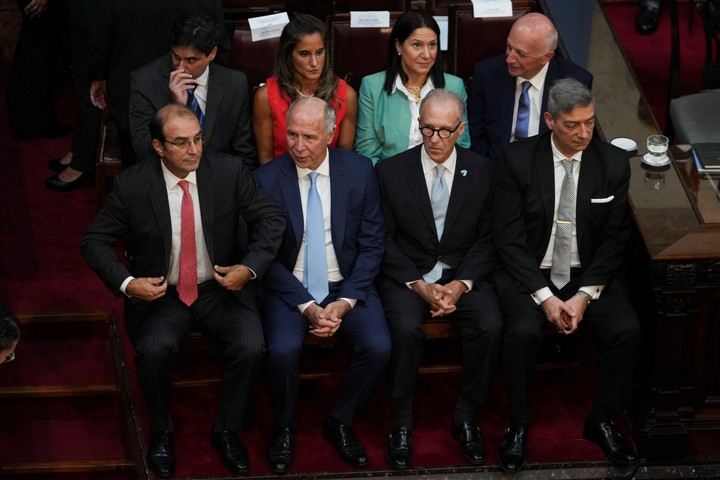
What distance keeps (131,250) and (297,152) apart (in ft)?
2.24

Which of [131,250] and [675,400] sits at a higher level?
[131,250]

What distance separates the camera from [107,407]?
4727 millimetres

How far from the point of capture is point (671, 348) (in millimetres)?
4461

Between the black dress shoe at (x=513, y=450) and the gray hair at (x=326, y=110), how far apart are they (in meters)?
1.23

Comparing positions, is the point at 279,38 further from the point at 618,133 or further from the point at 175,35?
the point at 618,133

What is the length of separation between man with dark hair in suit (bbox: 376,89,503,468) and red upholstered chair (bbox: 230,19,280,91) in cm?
92

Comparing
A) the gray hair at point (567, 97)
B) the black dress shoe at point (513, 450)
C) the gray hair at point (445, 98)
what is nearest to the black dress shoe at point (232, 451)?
the black dress shoe at point (513, 450)

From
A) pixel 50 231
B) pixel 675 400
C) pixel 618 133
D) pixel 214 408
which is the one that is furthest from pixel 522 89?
pixel 50 231

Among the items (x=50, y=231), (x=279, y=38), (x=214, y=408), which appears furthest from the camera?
(x=50, y=231)

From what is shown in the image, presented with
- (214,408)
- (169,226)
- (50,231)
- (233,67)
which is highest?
(233,67)

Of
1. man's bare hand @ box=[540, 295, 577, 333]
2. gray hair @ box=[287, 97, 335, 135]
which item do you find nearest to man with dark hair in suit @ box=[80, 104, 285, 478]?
gray hair @ box=[287, 97, 335, 135]

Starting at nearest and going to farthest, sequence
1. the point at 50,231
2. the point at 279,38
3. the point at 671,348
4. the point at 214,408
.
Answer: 1. the point at 671,348
2. the point at 214,408
3. the point at 279,38
4. the point at 50,231

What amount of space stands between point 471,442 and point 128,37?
208 cm

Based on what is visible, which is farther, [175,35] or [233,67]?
[233,67]
